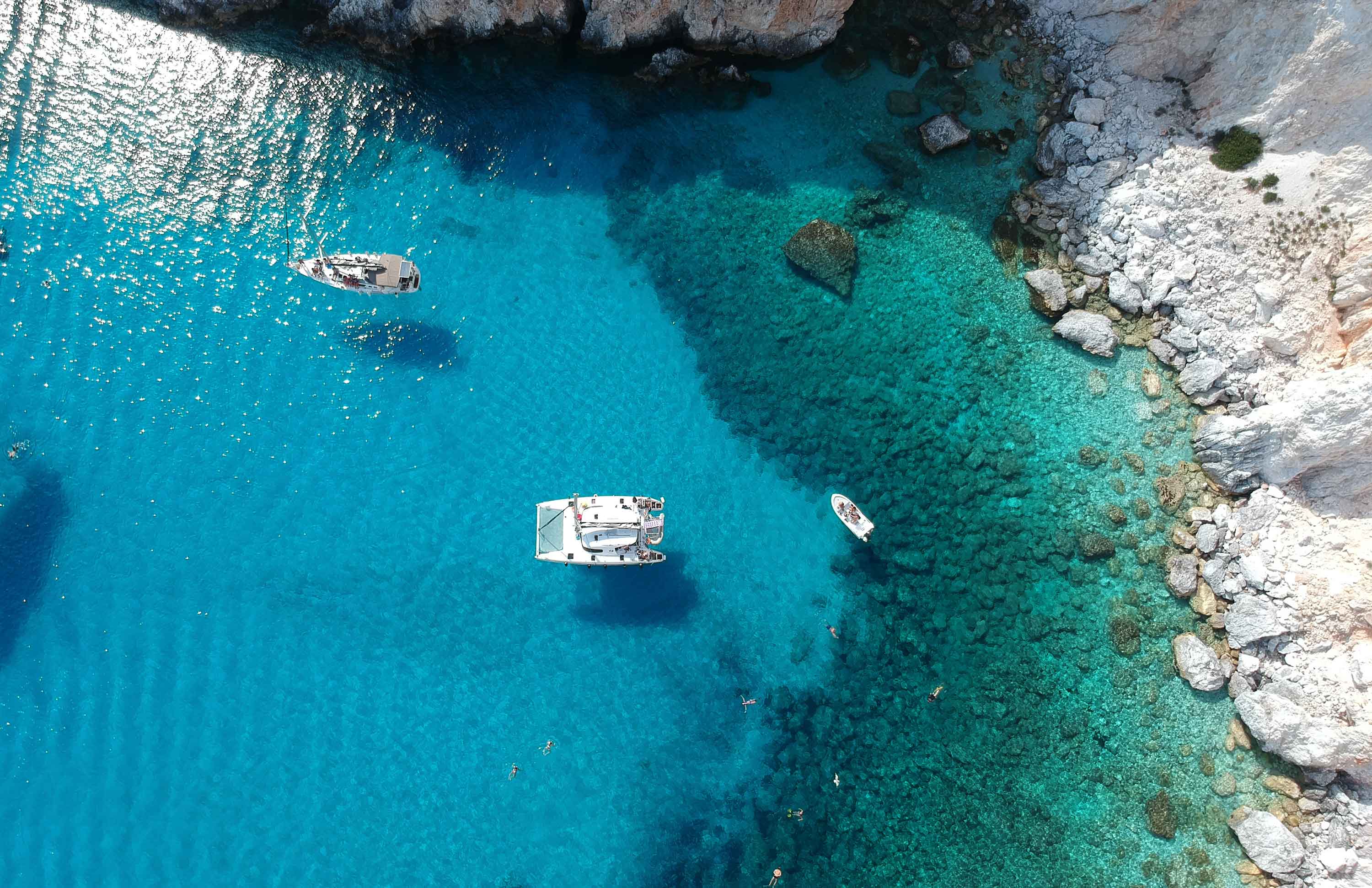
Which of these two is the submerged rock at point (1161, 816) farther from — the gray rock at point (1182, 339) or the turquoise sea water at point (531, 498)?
the gray rock at point (1182, 339)

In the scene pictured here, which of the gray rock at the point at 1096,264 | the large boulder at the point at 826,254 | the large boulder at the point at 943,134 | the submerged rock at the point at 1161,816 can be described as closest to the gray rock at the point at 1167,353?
the gray rock at the point at 1096,264

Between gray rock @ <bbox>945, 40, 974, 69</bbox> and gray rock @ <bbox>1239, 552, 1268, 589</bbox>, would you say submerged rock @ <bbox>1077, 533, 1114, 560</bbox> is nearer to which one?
gray rock @ <bbox>1239, 552, 1268, 589</bbox>

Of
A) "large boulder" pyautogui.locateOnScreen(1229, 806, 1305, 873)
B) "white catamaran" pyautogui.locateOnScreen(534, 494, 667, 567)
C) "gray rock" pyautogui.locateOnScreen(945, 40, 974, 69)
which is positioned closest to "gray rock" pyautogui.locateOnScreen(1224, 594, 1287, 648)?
"large boulder" pyautogui.locateOnScreen(1229, 806, 1305, 873)

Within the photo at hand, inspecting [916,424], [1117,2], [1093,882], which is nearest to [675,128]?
[916,424]

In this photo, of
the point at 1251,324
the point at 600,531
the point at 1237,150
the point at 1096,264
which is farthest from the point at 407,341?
the point at 1237,150

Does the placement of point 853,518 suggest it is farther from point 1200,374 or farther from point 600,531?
point 1200,374

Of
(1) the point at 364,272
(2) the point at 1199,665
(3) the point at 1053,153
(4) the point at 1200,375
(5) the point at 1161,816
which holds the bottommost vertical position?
(5) the point at 1161,816
